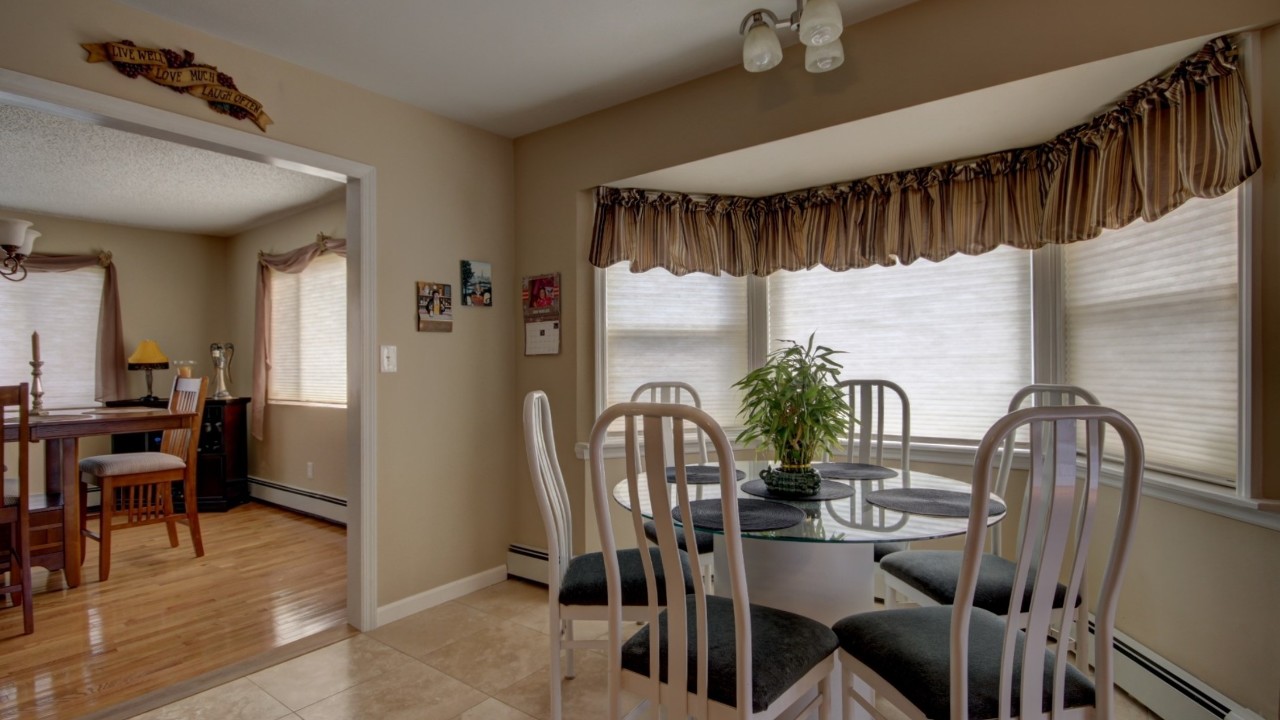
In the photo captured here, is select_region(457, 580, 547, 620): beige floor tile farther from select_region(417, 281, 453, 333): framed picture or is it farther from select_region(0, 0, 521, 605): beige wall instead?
select_region(417, 281, 453, 333): framed picture

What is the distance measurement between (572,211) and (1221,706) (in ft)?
9.99

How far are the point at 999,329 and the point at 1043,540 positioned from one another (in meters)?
1.90

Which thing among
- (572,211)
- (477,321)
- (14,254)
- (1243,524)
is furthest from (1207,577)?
(14,254)

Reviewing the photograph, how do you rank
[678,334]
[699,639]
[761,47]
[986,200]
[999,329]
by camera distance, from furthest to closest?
[678,334] → [999,329] → [986,200] → [761,47] → [699,639]

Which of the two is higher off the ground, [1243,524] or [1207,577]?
[1243,524]

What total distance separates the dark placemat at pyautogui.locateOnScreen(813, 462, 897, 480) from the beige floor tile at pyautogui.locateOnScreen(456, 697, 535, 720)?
52.5 inches

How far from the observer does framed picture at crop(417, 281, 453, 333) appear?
296 centimetres

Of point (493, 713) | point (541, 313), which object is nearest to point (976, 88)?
point (541, 313)

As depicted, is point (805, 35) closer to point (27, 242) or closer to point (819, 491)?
point (819, 491)

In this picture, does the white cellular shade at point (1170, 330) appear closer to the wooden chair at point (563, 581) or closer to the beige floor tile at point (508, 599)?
the wooden chair at point (563, 581)

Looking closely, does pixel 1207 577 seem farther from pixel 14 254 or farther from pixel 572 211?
pixel 14 254

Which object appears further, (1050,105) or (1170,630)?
(1050,105)

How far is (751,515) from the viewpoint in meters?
1.65

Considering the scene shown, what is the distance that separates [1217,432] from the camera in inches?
76.0
